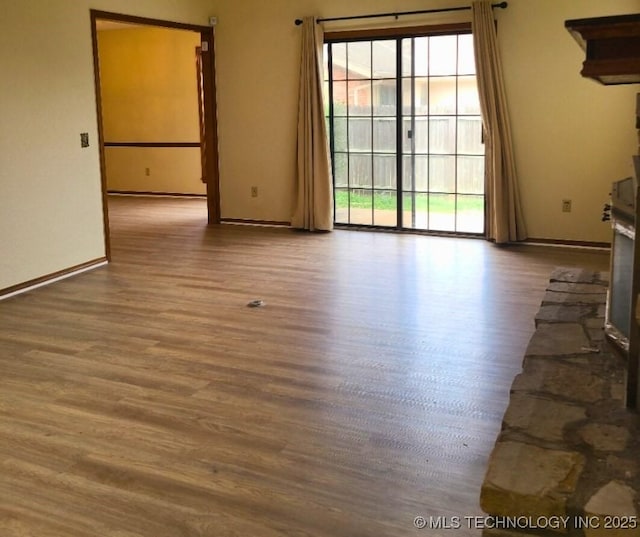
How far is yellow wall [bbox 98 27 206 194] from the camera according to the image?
33.9 ft

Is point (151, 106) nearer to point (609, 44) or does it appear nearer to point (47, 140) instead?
point (47, 140)

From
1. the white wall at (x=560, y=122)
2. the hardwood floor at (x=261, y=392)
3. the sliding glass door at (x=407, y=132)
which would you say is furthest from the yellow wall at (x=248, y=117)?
the hardwood floor at (x=261, y=392)

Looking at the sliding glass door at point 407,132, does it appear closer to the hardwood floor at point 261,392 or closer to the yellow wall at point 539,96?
the yellow wall at point 539,96

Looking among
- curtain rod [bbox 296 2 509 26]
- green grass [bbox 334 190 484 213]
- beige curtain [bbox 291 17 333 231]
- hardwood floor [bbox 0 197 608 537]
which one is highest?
curtain rod [bbox 296 2 509 26]

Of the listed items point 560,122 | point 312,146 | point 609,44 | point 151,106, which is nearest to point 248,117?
point 312,146

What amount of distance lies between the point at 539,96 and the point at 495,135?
500mm

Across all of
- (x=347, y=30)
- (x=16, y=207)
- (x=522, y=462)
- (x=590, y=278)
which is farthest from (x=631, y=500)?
(x=347, y=30)

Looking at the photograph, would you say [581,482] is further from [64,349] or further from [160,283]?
[160,283]

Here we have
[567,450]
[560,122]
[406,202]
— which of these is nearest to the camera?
[567,450]

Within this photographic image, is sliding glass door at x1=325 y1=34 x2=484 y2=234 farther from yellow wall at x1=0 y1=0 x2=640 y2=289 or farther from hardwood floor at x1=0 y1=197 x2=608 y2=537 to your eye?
hardwood floor at x1=0 y1=197 x2=608 y2=537

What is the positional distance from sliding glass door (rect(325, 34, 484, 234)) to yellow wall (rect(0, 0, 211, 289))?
2381 mm

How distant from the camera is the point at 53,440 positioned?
9.37 ft

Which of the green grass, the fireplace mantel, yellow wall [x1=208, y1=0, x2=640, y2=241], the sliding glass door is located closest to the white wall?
yellow wall [x1=208, y1=0, x2=640, y2=241]

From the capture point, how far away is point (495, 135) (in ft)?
21.0
